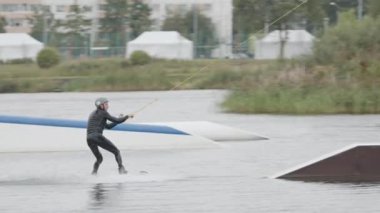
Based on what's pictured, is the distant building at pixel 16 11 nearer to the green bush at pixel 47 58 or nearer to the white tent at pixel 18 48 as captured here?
the white tent at pixel 18 48

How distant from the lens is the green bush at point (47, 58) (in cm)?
6512

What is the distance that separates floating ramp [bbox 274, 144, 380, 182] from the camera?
16.0 meters

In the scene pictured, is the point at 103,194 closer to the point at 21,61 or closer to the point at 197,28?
the point at 21,61

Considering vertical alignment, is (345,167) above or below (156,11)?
below

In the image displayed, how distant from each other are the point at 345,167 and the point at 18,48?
5930 cm

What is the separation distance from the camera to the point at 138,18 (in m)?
85.9

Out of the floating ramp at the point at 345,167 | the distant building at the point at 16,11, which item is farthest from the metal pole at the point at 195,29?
the floating ramp at the point at 345,167

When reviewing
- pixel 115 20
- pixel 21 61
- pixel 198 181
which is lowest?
pixel 21 61

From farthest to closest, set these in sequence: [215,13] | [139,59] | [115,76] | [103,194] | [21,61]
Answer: [215,13] < [21,61] < [139,59] < [115,76] < [103,194]

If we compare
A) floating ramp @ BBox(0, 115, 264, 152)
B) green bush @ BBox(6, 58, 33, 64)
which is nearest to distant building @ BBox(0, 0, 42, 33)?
green bush @ BBox(6, 58, 33, 64)

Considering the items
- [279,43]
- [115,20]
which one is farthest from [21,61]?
[279,43]

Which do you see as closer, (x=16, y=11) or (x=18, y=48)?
(x=18, y=48)

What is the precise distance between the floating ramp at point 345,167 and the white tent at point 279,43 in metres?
51.9

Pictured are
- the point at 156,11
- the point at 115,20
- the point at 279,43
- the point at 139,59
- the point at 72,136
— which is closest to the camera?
the point at 72,136
